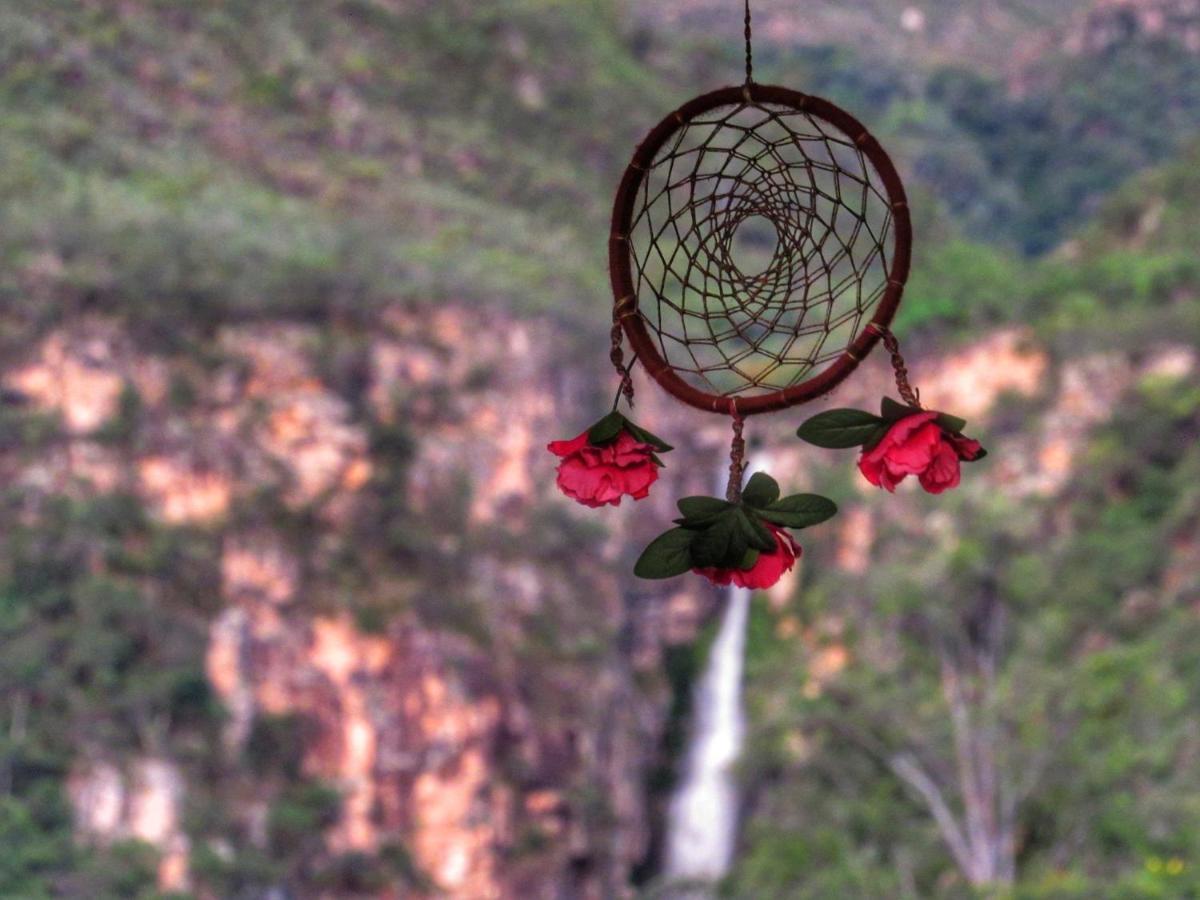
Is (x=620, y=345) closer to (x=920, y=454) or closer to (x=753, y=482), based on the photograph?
(x=753, y=482)

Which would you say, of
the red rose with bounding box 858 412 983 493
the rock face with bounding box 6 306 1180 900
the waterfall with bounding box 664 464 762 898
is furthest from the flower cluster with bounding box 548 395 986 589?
the waterfall with bounding box 664 464 762 898

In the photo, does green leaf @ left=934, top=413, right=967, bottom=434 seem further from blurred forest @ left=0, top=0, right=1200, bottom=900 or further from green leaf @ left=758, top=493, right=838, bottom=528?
blurred forest @ left=0, top=0, right=1200, bottom=900

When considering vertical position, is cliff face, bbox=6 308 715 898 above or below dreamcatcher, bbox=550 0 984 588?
above

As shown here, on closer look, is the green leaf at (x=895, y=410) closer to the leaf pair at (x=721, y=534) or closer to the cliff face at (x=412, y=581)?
the leaf pair at (x=721, y=534)

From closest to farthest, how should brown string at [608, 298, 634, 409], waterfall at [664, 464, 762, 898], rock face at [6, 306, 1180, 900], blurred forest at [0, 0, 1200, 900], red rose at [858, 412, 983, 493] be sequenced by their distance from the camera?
red rose at [858, 412, 983, 493] < brown string at [608, 298, 634, 409] < blurred forest at [0, 0, 1200, 900] < rock face at [6, 306, 1180, 900] < waterfall at [664, 464, 762, 898]

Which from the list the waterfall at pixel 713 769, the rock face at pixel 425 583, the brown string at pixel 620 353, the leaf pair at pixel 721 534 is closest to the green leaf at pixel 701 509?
the leaf pair at pixel 721 534

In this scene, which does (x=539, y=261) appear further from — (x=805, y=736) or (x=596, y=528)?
(x=805, y=736)
